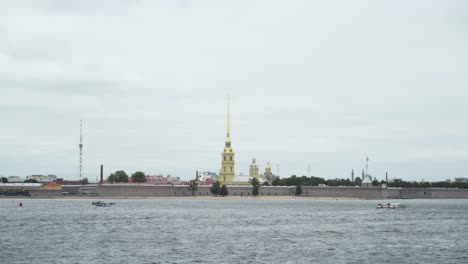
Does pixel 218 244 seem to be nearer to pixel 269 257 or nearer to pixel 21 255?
pixel 269 257

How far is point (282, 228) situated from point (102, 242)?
24.6 m

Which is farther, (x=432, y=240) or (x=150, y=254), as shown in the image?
(x=432, y=240)

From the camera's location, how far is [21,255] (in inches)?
2084

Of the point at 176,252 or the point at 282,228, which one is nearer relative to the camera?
the point at 176,252

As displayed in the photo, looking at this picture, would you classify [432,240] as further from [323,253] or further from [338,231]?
[323,253]

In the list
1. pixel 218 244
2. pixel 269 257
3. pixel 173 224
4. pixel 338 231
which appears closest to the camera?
pixel 269 257

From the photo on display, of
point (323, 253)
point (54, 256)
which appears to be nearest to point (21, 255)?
point (54, 256)

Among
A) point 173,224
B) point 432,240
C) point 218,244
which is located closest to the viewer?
point 218,244

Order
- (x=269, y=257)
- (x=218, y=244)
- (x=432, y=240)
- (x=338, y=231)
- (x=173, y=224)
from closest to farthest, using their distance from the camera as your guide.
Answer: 1. (x=269, y=257)
2. (x=218, y=244)
3. (x=432, y=240)
4. (x=338, y=231)
5. (x=173, y=224)

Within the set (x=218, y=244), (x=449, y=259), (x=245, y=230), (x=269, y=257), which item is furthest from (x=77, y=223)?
(x=449, y=259)

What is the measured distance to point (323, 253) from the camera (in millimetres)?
55031

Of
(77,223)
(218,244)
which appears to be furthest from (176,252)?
(77,223)

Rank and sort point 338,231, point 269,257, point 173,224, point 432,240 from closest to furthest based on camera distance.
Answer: point 269,257 → point 432,240 → point 338,231 → point 173,224

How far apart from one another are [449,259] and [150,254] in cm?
2145
